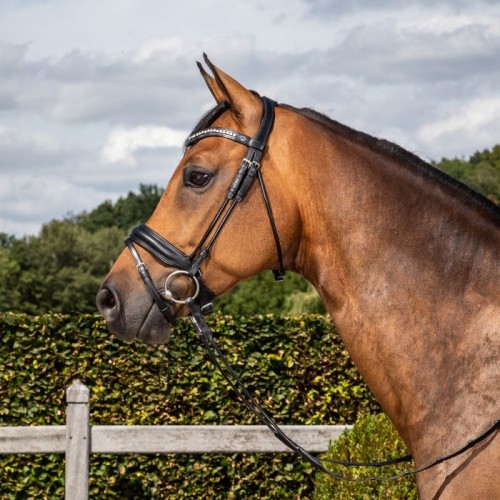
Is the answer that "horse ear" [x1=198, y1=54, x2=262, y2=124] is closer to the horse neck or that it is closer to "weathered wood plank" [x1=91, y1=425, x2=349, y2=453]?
the horse neck

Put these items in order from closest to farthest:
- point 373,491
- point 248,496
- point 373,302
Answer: point 373,302 → point 373,491 → point 248,496

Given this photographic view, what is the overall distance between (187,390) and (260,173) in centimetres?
509

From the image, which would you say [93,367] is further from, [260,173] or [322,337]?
[260,173]

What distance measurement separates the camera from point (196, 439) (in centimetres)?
696

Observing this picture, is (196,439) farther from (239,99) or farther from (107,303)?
(239,99)

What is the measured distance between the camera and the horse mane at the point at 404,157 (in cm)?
329

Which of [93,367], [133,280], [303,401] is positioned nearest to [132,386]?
[93,367]

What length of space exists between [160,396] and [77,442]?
4.61 feet

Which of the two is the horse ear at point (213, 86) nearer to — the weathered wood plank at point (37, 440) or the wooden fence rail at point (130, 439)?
the wooden fence rail at point (130, 439)

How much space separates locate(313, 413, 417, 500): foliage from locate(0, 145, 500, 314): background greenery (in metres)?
24.8

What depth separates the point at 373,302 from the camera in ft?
10.5

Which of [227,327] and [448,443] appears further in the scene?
[227,327]

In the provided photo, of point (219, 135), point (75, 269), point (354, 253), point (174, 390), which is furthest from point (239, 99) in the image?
point (75, 269)

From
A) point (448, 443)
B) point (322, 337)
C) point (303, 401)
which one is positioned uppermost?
point (322, 337)
